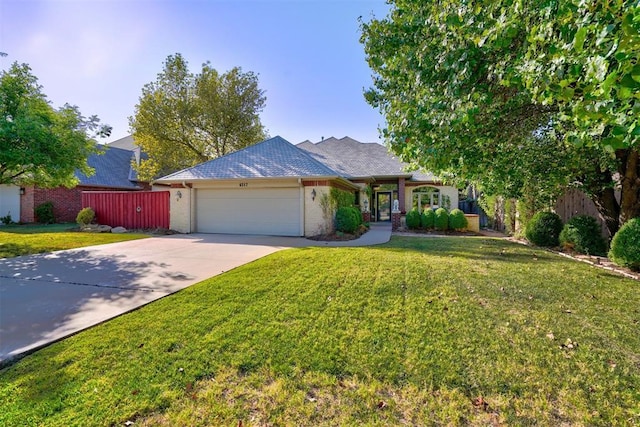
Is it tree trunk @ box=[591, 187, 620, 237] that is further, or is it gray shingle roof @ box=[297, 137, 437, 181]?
gray shingle roof @ box=[297, 137, 437, 181]

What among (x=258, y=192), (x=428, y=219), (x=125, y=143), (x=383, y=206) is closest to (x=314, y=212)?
(x=258, y=192)

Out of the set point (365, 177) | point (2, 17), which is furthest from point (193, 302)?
point (365, 177)

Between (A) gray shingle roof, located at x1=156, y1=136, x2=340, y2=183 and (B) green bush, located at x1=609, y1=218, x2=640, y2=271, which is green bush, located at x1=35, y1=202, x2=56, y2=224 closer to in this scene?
(A) gray shingle roof, located at x1=156, y1=136, x2=340, y2=183

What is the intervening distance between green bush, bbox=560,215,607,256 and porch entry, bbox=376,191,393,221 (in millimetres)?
12874

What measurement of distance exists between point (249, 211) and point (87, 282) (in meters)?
8.01

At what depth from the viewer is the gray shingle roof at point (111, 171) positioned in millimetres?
19741

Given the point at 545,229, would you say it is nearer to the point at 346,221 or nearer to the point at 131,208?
the point at 346,221

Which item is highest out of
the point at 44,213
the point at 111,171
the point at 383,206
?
the point at 111,171

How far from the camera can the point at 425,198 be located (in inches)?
758

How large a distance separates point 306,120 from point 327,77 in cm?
601

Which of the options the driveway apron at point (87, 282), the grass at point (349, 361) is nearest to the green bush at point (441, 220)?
the driveway apron at point (87, 282)

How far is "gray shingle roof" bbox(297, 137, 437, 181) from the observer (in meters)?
18.7

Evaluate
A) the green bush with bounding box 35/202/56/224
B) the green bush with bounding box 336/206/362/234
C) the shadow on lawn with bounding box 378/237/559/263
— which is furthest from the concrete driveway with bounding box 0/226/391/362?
the green bush with bounding box 35/202/56/224

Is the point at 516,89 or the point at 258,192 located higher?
the point at 516,89
